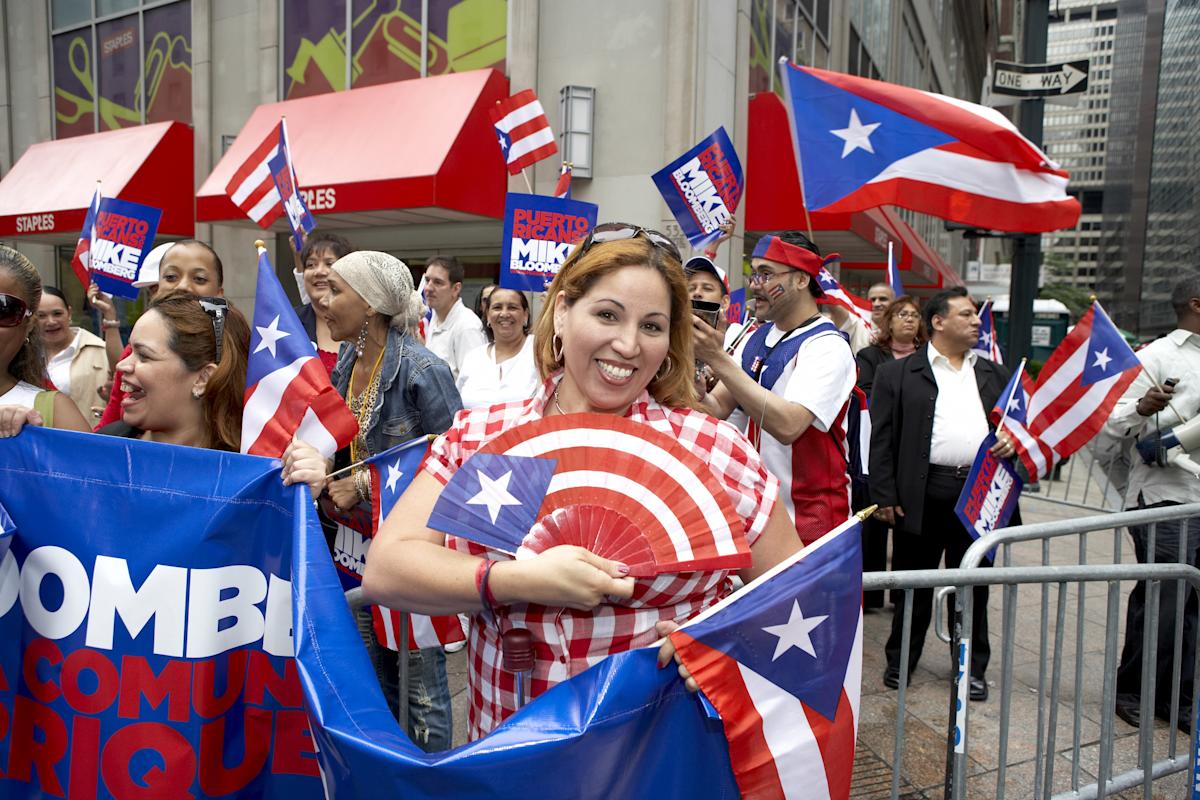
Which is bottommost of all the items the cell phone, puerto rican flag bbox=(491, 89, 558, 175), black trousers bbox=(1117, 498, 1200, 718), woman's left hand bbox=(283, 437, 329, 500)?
black trousers bbox=(1117, 498, 1200, 718)

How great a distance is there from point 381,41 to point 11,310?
34.9ft

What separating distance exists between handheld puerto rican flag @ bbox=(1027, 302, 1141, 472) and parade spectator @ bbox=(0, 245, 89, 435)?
4.23 metres

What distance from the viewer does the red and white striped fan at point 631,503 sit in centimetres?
166

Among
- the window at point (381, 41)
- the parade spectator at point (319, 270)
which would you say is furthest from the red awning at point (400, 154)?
the parade spectator at point (319, 270)

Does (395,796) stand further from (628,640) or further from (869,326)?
(869,326)

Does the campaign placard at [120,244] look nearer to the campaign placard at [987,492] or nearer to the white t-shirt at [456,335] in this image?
the white t-shirt at [456,335]

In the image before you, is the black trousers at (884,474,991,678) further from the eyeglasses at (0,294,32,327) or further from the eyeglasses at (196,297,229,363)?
the eyeglasses at (0,294,32,327)

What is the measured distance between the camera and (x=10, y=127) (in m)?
17.2

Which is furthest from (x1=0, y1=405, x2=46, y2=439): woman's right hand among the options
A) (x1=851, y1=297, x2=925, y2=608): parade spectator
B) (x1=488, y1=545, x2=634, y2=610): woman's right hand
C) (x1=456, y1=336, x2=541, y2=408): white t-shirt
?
(x1=851, y1=297, x2=925, y2=608): parade spectator

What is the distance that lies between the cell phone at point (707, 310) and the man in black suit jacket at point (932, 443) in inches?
76.9

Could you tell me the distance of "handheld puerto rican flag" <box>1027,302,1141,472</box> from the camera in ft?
14.2

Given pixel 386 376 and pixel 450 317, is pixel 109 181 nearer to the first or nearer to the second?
pixel 450 317

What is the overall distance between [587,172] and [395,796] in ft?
32.6

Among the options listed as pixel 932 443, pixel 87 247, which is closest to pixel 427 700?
pixel 932 443
